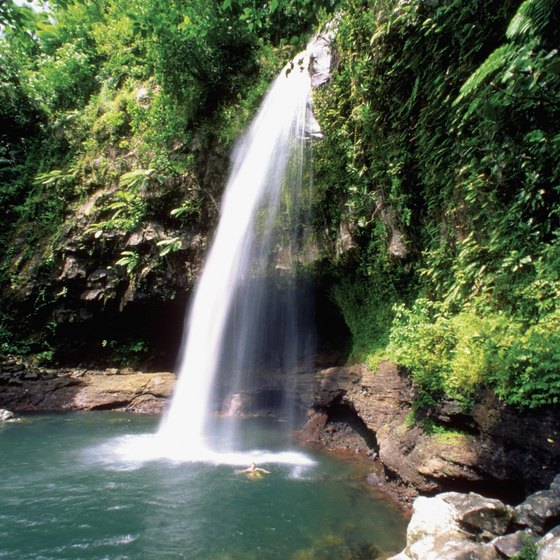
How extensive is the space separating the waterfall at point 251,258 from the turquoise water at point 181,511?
3182mm

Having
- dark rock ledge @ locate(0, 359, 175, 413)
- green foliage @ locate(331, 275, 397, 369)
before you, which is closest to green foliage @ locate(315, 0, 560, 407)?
green foliage @ locate(331, 275, 397, 369)

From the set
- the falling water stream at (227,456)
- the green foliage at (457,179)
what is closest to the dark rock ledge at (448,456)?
the green foliage at (457,179)

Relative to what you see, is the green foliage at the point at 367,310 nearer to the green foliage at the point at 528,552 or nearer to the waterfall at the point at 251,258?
the waterfall at the point at 251,258

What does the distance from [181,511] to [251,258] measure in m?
6.78

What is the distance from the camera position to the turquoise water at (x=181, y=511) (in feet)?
14.3

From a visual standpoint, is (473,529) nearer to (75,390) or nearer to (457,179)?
(457,179)

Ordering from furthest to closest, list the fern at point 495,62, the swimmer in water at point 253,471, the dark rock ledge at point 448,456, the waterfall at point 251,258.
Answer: the waterfall at point 251,258 → the swimmer in water at point 253,471 → the fern at point 495,62 → the dark rock ledge at point 448,456

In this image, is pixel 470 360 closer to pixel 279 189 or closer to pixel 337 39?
pixel 279 189

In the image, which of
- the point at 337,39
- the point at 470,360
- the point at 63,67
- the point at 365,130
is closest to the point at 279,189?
the point at 365,130

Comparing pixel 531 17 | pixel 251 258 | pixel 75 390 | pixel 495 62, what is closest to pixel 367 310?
pixel 251 258

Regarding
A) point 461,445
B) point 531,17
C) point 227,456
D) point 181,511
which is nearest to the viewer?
point 531,17

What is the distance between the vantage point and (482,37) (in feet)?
20.1

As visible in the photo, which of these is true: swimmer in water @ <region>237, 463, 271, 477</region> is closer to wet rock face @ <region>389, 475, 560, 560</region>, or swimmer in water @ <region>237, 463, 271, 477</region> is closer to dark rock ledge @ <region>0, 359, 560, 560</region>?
dark rock ledge @ <region>0, 359, 560, 560</region>

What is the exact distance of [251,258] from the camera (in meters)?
10.9
